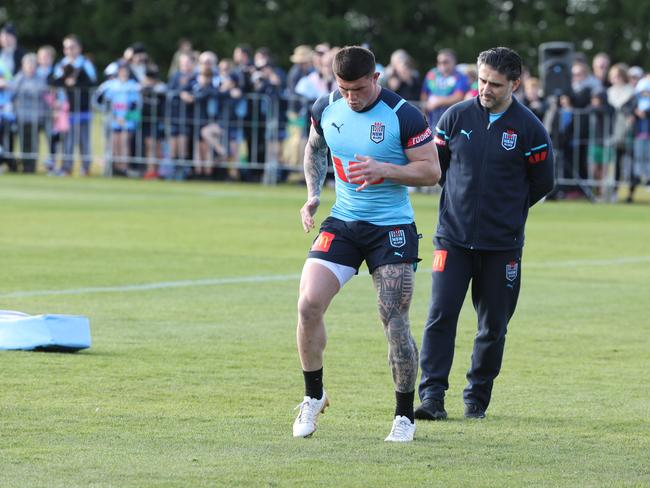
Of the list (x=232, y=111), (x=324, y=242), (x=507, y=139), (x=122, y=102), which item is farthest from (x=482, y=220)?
(x=122, y=102)

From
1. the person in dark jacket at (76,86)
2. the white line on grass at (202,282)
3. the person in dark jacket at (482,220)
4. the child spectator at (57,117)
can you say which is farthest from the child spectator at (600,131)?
the person in dark jacket at (482,220)

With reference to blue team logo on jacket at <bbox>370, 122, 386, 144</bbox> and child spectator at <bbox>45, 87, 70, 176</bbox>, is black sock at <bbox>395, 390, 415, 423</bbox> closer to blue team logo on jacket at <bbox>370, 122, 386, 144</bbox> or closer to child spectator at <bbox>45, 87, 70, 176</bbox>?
blue team logo on jacket at <bbox>370, 122, 386, 144</bbox>

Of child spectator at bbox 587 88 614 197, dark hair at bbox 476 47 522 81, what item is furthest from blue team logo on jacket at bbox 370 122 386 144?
child spectator at bbox 587 88 614 197

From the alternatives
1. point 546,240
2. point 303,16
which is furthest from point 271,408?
point 303,16

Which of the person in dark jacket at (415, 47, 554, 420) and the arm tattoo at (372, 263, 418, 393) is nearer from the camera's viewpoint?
the arm tattoo at (372, 263, 418, 393)

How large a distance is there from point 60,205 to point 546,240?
281 inches

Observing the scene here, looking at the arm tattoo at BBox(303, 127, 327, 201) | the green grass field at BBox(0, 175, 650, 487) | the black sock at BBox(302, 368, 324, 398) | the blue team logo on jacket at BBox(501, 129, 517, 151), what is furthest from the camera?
the blue team logo on jacket at BBox(501, 129, 517, 151)

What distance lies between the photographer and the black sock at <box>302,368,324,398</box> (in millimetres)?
7555

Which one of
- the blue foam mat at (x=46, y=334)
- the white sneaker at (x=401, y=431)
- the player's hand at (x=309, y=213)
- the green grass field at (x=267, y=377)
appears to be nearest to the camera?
the green grass field at (x=267, y=377)

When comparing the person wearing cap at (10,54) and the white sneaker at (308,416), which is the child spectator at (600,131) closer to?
the person wearing cap at (10,54)

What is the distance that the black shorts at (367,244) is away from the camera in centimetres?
752

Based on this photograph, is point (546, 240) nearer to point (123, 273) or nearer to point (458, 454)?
point (123, 273)

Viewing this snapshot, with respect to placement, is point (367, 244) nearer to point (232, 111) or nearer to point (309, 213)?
point (309, 213)

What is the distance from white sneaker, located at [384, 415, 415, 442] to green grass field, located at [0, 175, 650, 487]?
68 mm
